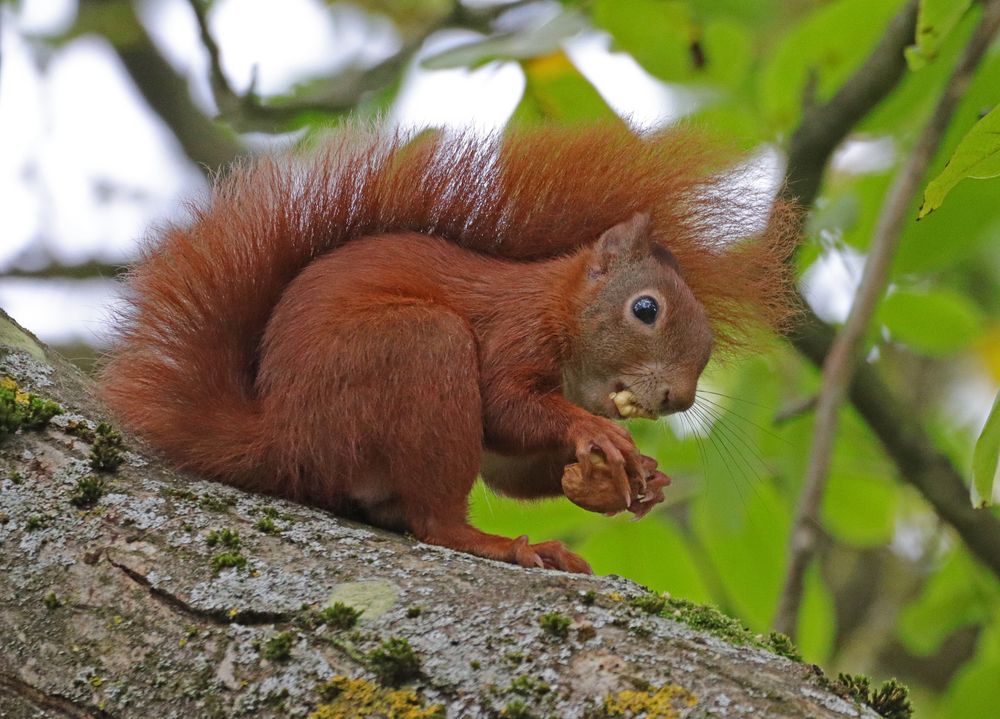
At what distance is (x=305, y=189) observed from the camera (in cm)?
254

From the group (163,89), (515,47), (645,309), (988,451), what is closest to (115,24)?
(163,89)

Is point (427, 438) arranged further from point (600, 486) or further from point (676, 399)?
point (676, 399)

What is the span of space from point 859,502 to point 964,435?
186 centimetres

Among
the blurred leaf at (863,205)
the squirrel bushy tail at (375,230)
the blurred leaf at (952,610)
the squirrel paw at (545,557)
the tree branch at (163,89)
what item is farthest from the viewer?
the tree branch at (163,89)

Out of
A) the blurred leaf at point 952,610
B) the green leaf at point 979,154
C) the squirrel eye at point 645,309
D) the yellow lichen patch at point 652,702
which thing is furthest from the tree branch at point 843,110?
the yellow lichen patch at point 652,702

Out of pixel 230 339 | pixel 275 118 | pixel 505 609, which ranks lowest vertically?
pixel 505 609

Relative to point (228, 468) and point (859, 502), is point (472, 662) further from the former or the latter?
point (859, 502)

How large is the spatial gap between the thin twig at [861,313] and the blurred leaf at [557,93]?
0.82 meters

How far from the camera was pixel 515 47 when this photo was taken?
281 centimetres

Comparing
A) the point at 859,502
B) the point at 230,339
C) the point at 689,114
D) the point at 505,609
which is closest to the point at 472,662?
the point at 505,609

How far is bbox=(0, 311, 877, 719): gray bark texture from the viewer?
1621 mm

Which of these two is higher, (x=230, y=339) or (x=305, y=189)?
(x=305, y=189)

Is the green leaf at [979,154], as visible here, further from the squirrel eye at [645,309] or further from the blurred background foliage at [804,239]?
the squirrel eye at [645,309]

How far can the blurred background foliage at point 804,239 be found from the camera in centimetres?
310
